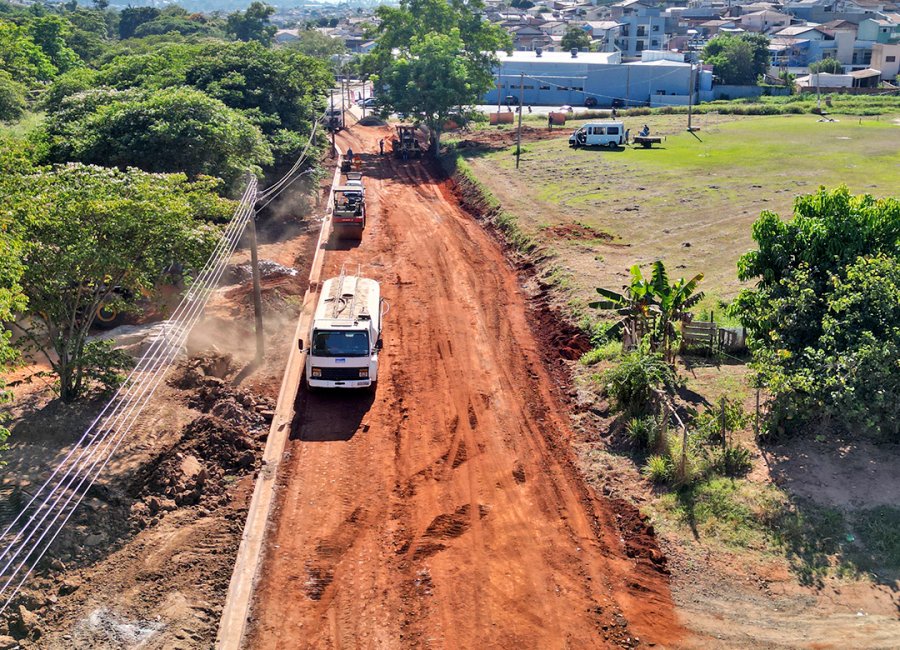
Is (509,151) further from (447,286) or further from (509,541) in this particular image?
(509,541)

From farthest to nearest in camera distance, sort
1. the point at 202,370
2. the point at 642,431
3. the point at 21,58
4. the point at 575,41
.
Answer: the point at 575,41 → the point at 21,58 → the point at 202,370 → the point at 642,431

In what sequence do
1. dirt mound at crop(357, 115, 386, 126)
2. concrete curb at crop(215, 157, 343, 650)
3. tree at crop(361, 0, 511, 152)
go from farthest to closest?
dirt mound at crop(357, 115, 386, 126)
tree at crop(361, 0, 511, 152)
concrete curb at crop(215, 157, 343, 650)

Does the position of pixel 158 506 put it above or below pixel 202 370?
below

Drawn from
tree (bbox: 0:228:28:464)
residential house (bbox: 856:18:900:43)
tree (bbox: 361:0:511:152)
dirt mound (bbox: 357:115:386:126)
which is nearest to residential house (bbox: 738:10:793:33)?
residential house (bbox: 856:18:900:43)

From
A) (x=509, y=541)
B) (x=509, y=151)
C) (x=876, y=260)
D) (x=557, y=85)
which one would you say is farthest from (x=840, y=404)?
(x=557, y=85)

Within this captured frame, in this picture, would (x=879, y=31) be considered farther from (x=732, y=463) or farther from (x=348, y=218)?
(x=732, y=463)

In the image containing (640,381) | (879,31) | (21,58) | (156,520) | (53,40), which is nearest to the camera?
(156,520)

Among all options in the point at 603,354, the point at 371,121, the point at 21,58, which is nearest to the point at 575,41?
the point at 371,121

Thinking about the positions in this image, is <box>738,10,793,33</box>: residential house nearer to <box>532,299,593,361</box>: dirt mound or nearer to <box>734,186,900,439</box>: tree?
<box>532,299,593,361</box>: dirt mound
